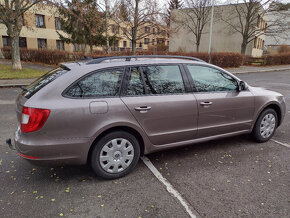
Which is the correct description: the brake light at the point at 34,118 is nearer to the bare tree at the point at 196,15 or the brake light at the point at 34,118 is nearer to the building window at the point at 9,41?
the bare tree at the point at 196,15

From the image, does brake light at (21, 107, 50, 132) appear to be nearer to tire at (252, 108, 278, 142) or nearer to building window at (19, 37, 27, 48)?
tire at (252, 108, 278, 142)

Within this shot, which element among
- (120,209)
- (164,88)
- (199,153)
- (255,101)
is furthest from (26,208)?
(255,101)

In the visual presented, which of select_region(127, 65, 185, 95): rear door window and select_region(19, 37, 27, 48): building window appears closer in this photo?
select_region(127, 65, 185, 95): rear door window

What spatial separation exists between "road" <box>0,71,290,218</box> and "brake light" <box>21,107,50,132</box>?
82cm

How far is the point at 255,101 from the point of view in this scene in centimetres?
410

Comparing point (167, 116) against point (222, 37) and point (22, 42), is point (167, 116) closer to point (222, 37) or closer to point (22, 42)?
point (222, 37)

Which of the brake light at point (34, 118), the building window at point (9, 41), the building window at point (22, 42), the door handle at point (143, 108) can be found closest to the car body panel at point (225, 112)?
the door handle at point (143, 108)

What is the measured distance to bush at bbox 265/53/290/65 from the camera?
87.3 ft

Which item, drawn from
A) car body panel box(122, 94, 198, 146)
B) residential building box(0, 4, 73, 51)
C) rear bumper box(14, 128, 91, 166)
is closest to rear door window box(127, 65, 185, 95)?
car body panel box(122, 94, 198, 146)

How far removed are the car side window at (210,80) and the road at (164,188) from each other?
3.69 ft

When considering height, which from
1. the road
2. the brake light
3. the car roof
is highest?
the car roof

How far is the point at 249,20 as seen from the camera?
2888 centimetres

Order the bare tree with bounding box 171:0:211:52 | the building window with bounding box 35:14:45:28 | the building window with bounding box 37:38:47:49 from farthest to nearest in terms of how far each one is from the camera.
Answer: the building window with bounding box 37:38:47:49 → the building window with bounding box 35:14:45:28 → the bare tree with bounding box 171:0:211:52

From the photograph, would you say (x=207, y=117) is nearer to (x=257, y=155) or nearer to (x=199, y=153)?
(x=199, y=153)
